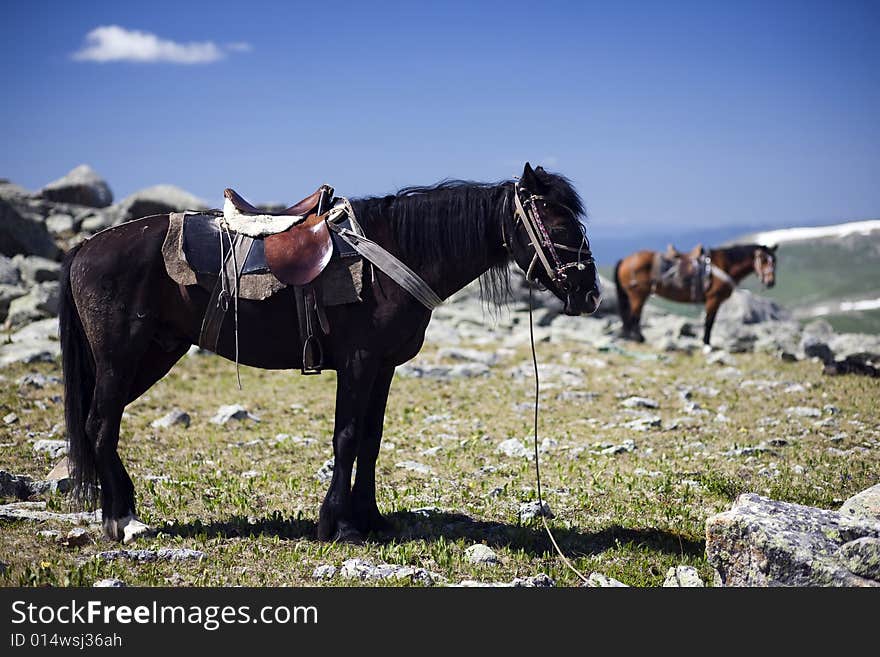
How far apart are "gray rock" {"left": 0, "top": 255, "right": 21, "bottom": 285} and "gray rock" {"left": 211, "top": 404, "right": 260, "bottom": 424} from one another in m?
11.3

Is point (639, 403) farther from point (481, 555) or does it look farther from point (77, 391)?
point (77, 391)

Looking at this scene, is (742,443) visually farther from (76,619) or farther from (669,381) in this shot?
(76,619)

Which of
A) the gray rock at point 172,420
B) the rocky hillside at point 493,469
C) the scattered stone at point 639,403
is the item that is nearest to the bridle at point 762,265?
the rocky hillside at point 493,469

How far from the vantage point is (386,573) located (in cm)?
560

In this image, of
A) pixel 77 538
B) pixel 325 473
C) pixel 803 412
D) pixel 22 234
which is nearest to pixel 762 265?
pixel 803 412

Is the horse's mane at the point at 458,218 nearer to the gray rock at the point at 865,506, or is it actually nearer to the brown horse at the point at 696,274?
the gray rock at the point at 865,506

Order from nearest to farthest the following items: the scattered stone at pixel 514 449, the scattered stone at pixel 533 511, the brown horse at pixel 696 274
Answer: the scattered stone at pixel 533 511 → the scattered stone at pixel 514 449 → the brown horse at pixel 696 274

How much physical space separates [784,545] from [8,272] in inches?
773

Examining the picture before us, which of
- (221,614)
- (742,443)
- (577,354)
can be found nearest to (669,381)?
(577,354)

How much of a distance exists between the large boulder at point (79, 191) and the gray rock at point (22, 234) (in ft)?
21.0

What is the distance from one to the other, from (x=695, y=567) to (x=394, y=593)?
7.58 ft

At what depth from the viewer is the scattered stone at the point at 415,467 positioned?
28.7ft

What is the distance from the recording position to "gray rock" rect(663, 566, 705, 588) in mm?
5566

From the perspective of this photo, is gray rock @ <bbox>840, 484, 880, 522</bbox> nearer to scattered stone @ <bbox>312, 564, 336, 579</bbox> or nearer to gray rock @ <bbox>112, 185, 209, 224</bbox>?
scattered stone @ <bbox>312, 564, 336, 579</bbox>
